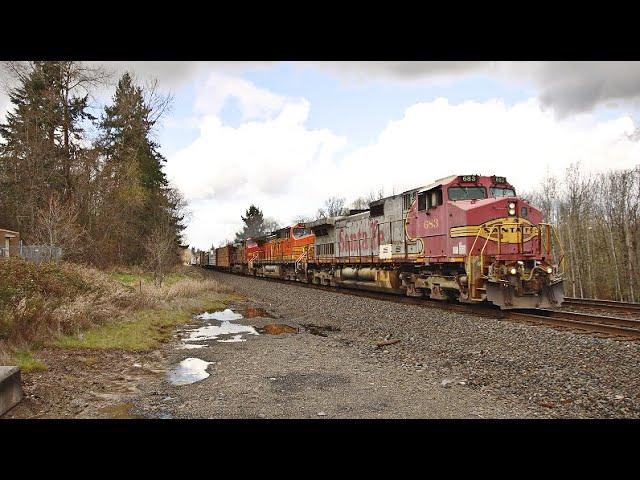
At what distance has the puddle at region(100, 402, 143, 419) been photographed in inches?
229

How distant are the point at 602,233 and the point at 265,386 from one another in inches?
1531

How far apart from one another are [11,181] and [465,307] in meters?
29.4

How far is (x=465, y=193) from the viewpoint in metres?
14.5

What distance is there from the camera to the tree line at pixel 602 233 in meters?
33.5

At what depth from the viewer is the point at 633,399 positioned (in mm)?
5957

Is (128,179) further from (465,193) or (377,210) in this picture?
(465,193)

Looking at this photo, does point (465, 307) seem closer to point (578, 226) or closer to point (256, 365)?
point (256, 365)

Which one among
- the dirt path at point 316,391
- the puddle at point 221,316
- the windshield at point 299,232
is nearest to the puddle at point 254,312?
the puddle at point 221,316

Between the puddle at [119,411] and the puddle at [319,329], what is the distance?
6482mm

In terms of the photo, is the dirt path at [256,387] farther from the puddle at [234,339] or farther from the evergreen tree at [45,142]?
the evergreen tree at [45,142]

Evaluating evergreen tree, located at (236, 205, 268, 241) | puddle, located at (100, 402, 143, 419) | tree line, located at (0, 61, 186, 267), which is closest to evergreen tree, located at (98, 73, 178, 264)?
tree line, located at (0, 61, 186, 267)
